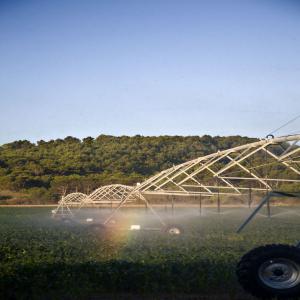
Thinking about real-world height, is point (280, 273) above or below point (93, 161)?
below

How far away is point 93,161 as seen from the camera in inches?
3770

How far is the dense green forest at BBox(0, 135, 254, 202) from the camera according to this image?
83.2 m

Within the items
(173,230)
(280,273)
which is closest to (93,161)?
(173,230)

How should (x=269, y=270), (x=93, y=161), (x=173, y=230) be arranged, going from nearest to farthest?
(x=269, y=270) < (x=173, y=230) < (x=93, y=161)

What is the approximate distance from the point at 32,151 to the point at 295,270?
10461 cm

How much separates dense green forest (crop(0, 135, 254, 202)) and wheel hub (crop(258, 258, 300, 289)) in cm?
6940

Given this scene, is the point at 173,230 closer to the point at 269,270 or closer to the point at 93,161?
the point at 269,270

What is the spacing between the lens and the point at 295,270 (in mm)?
7695

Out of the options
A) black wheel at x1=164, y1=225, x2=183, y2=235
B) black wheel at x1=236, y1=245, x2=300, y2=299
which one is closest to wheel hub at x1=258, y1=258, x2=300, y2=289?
black wheel at x1=236, y1=245, x2=300, y2=299

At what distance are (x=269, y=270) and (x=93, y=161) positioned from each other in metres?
88.8

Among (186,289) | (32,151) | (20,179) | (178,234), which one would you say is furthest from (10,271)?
(32,151)

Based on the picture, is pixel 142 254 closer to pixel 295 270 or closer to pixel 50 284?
pixel 50 284

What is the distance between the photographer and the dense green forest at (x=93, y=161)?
273 feet

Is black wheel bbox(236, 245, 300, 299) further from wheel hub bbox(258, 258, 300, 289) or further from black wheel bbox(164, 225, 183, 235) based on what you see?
black wheel bbox(164, 225, 183, 235)
